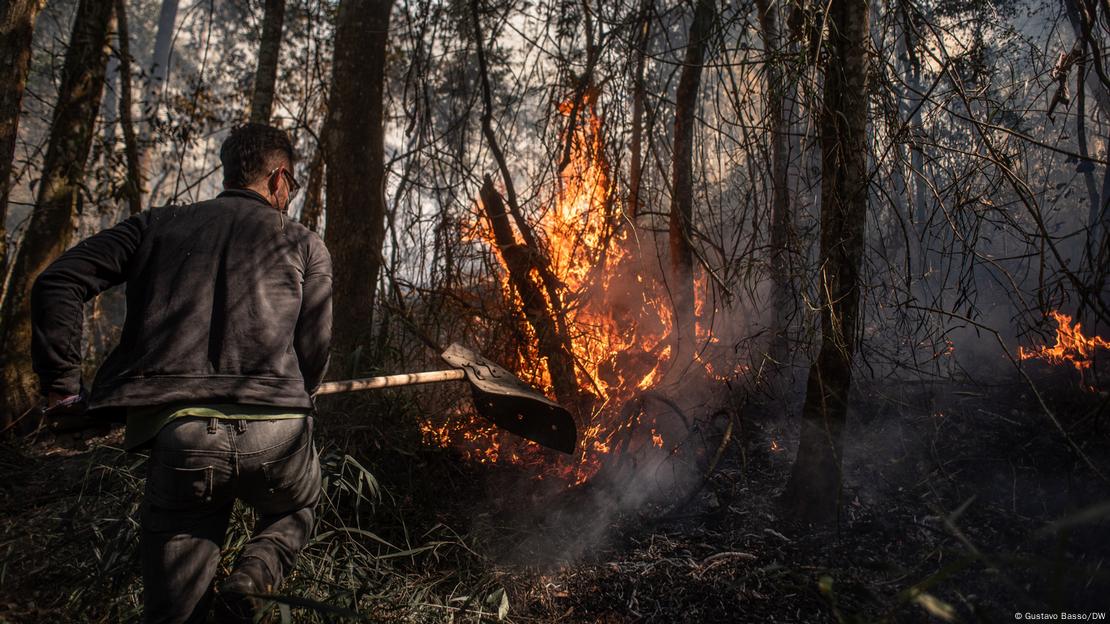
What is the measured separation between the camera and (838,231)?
3.62m

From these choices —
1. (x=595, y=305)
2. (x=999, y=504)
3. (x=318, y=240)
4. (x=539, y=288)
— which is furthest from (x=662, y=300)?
(x=318, y=240)

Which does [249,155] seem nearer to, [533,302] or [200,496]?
[200,496]

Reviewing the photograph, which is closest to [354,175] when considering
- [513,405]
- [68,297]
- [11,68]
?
[513,405]

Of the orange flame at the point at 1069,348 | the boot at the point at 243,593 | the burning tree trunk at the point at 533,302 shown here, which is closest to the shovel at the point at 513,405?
the burning tree trunk at the point at 533,302

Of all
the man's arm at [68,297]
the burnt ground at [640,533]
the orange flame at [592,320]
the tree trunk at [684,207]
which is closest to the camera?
the man's arm at [68,297]

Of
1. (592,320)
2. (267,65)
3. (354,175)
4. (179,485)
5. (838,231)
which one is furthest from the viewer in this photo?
(267,65)

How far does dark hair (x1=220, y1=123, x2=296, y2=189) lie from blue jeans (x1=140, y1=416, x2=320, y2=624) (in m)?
1.02

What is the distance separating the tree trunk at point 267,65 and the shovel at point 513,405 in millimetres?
3730

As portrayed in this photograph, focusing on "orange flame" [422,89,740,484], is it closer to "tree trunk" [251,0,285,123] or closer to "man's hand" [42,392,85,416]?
"man's hand" [42,392,85,416]

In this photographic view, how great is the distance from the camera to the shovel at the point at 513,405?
12.1 ft

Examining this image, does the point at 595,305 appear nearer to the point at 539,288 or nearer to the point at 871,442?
the point at 539,288

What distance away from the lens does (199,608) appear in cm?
227

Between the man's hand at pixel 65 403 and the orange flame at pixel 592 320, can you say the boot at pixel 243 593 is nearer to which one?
the man's hand at pixel 65 403

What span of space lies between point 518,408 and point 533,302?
1344 mm
